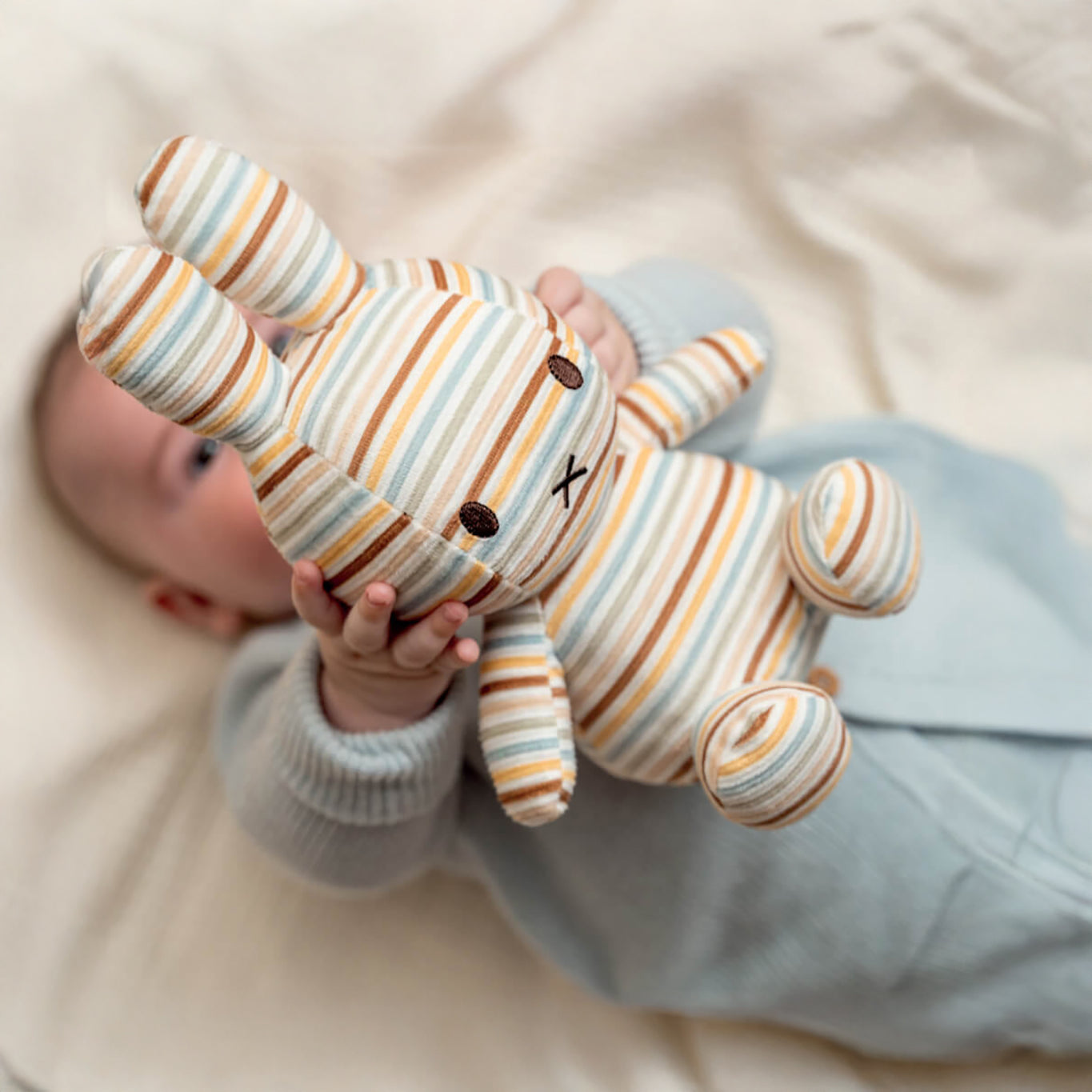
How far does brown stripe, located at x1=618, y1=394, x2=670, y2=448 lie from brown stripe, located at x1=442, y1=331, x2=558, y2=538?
131mm

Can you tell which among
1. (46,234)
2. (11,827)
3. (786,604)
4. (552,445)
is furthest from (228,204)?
(11,827)

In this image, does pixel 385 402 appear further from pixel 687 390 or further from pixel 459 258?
pixel 459 258

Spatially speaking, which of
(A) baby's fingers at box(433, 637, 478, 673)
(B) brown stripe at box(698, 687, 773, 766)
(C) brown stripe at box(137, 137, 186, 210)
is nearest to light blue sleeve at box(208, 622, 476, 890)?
(A) baby's fingers at box(433, 637, 478, 673)

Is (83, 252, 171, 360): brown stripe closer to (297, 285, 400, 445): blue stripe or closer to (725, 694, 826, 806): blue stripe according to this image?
(297, 285, 400, 445): blue stripe

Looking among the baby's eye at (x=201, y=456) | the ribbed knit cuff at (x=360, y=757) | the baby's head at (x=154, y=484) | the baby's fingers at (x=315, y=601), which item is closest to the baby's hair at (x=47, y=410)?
the baby's head at (x=154, y=484)

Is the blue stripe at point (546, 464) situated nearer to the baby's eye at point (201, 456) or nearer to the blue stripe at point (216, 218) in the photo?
the blue stripe at point (216, 218)

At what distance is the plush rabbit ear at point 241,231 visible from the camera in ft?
1.24

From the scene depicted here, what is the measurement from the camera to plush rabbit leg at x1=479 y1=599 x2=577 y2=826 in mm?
427

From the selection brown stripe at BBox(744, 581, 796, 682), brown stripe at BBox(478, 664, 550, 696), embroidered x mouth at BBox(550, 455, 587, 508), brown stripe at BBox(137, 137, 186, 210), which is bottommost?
brown stripe at BBox(478, 664, 550, 696)

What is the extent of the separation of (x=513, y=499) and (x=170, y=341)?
0.14 metres

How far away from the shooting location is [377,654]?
0.51 m

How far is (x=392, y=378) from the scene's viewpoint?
0.38 meters

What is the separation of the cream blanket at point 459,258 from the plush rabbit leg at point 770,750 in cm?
46

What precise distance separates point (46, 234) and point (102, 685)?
0.35 metres
